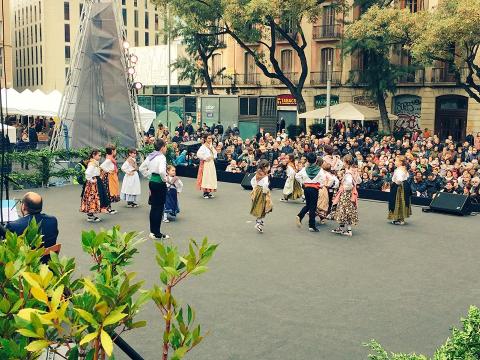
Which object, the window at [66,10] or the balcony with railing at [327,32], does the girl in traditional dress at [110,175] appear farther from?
the window at [66,10]

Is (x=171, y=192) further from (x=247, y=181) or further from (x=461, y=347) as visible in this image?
(x=461, y=347)

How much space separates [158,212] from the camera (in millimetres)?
11281

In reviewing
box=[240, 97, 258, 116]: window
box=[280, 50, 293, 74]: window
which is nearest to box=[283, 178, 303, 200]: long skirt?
box=[240, 97, 258, 116]: window

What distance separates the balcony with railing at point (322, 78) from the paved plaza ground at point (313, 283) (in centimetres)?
2509

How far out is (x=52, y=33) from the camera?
77.2 m

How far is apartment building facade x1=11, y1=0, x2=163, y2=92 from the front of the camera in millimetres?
77438

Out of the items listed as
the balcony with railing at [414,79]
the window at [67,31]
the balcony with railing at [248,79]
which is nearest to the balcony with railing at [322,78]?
the balcony with railing at [414,79]

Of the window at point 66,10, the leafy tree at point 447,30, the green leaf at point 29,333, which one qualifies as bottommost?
the green leaf at point 29,333

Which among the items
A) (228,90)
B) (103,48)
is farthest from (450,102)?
(103,48)

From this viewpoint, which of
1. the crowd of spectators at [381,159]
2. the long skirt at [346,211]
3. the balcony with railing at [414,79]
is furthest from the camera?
the balcony with railing at [414,79]

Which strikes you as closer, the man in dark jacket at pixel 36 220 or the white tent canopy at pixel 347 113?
the man in dark jacket at pixel 36 220

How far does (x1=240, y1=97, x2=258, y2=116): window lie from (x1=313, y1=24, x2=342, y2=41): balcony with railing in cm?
889

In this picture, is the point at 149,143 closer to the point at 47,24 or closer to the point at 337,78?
the point at 337,78

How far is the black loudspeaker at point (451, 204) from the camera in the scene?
14.6m
